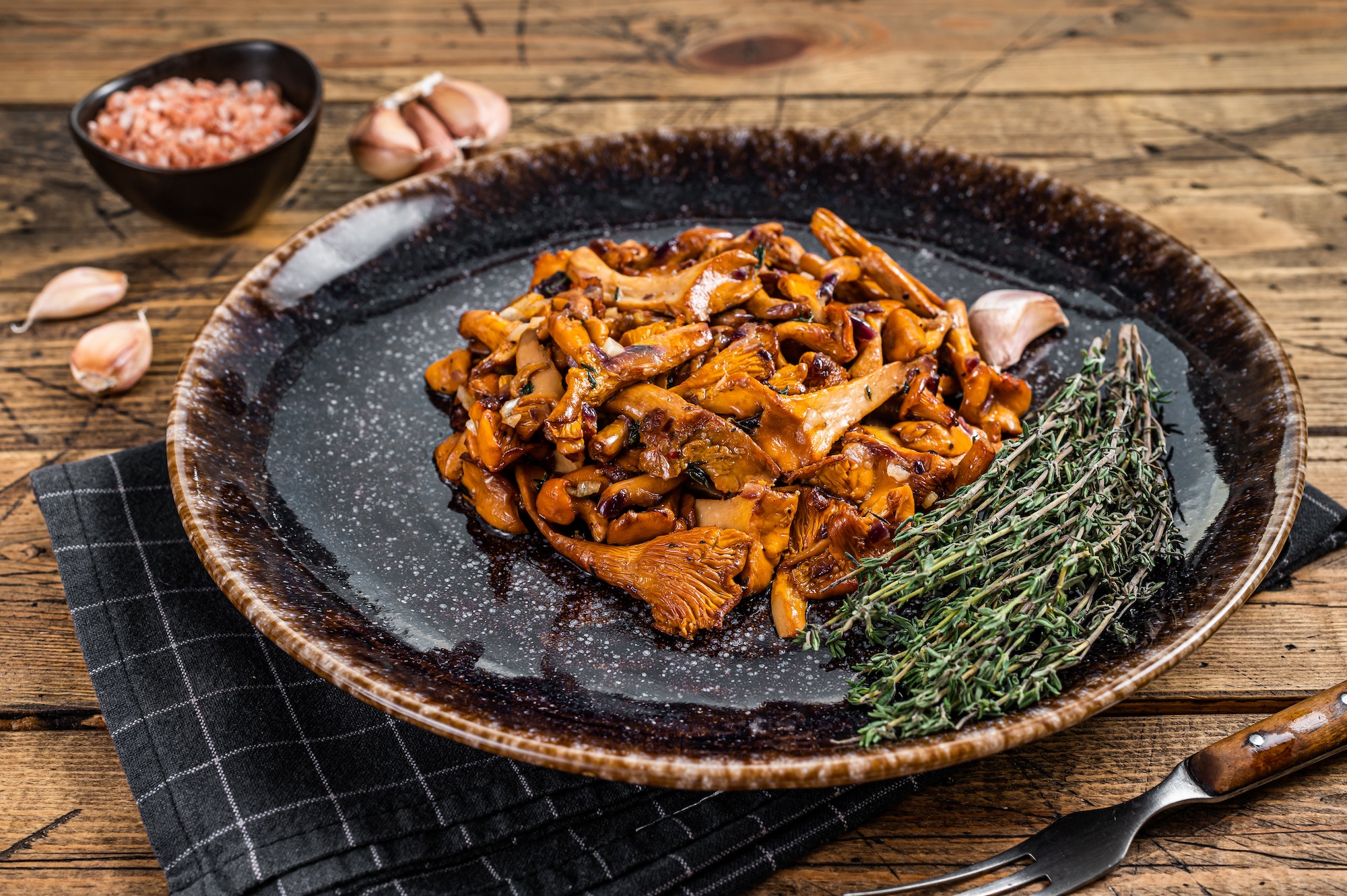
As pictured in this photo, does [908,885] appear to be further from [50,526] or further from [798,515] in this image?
[50,526]

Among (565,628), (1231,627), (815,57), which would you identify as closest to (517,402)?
(565,628)

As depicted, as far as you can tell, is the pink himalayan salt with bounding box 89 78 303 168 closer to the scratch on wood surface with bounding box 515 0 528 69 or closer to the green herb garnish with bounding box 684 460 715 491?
the scratch on wood surface with bounding box 515 0 528 69

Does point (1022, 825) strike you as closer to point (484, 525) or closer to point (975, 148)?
Answer: point (484, 525)

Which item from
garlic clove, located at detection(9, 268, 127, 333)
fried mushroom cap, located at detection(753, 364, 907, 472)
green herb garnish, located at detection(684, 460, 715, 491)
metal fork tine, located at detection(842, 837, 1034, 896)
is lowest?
garlic clove, located at detection(9, 268, 127, 333)

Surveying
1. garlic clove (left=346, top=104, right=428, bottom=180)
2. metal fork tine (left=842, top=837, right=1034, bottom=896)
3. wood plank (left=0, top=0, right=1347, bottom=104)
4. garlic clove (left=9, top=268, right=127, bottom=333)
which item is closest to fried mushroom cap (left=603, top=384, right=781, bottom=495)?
metal fork tine (left=842, top=837, right=1034, bottom=896)

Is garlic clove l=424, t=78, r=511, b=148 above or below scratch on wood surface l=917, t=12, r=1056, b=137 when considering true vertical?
below
